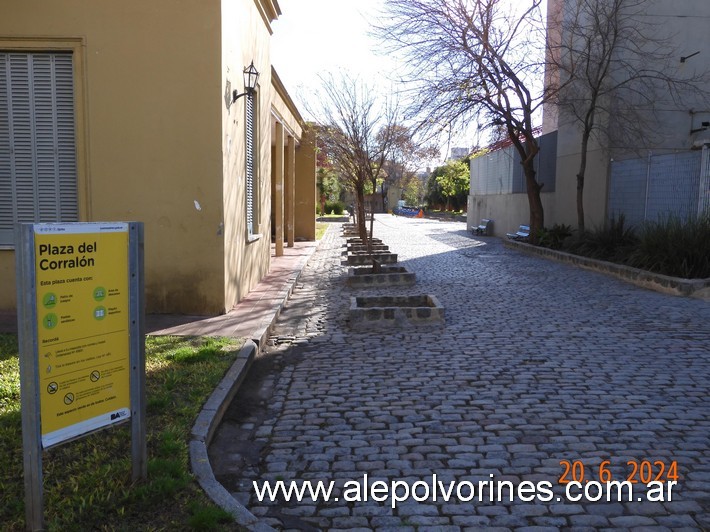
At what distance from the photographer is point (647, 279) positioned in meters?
12.0

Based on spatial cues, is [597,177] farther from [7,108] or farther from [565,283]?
[7,108]

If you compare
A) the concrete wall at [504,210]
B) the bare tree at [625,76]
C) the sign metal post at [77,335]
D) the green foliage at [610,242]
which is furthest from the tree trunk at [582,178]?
the sign metal post at [77,335]

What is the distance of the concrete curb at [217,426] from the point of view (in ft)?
11.2

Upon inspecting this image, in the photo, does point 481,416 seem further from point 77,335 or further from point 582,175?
point 582,175

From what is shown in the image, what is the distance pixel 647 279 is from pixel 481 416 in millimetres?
8318

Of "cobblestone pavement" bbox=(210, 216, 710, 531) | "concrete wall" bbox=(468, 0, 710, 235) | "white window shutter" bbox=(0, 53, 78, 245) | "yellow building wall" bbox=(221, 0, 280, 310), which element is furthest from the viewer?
"concrete wall" bbox=(468, 0, 710, 235)

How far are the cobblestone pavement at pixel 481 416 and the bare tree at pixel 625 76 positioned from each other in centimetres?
896

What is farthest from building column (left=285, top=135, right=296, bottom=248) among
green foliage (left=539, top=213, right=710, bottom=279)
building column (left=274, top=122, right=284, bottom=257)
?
green foliage (left=539, top=213, right=710, bottom=279)

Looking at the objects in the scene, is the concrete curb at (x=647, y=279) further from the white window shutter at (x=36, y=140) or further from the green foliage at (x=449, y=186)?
the green foliage at (x=449, y=186)

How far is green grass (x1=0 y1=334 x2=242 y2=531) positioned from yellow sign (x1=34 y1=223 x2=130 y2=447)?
0.44m

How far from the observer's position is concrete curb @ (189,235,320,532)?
3418mm

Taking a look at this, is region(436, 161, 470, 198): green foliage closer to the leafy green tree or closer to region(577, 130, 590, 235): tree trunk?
the leafy green tree

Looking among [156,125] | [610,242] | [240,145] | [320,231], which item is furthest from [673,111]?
[320,231]

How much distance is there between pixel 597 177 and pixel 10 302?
49.4ft
